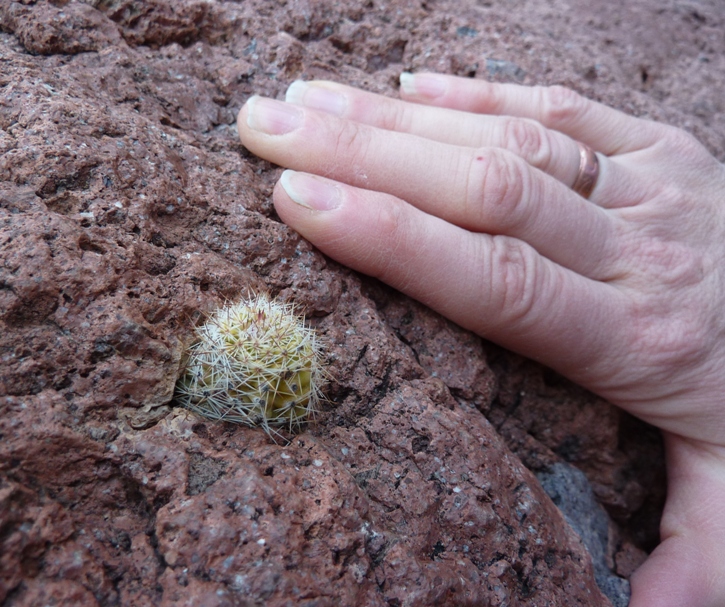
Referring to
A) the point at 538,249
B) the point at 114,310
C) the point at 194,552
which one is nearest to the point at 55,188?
the point at 114,310

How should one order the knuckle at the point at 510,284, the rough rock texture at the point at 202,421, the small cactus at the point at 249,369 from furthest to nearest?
the knuckle at the point at 510,284 → the small cactus at the point at 249,369 → the rough rock texture at the point at 202,421

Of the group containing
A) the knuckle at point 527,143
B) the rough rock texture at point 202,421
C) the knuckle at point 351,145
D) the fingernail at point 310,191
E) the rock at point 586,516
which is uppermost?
the knuckle at point 527,143

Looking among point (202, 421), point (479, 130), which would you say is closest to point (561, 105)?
point (479, 130)

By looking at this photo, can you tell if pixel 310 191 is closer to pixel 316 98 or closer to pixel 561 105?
pixel 316 98

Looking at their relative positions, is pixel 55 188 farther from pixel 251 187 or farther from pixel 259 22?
pixel 259 22

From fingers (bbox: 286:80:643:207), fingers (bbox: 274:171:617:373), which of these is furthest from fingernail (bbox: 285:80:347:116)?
fingers (bbox: 274:171:617:373)

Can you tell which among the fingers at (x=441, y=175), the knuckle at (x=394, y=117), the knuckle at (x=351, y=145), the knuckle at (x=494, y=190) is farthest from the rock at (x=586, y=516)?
the knuckle at (x=394, y=117)

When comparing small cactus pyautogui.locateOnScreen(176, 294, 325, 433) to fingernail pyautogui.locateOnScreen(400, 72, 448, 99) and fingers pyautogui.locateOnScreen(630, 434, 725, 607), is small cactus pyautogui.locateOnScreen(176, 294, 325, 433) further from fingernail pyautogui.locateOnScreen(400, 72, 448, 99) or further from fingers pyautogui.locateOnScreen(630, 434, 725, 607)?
fingernail pyautogui.locateOnScreen(400, 72, 448, 99)

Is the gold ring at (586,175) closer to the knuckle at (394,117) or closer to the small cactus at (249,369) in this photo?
the knuckle at (394,117)
